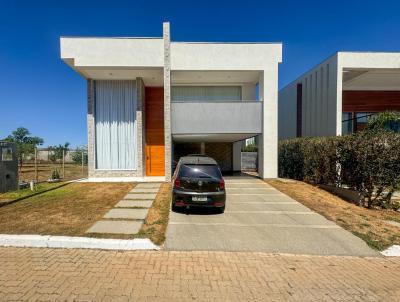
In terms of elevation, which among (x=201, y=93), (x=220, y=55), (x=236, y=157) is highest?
(x=220, y=55)

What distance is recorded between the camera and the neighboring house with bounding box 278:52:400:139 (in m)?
12.5

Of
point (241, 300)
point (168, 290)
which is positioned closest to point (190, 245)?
point (168, 290)

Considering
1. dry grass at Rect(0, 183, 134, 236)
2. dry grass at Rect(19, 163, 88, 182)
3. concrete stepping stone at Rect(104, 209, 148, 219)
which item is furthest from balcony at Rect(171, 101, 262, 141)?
dry grass at Rect(19, 163, 88, 182)

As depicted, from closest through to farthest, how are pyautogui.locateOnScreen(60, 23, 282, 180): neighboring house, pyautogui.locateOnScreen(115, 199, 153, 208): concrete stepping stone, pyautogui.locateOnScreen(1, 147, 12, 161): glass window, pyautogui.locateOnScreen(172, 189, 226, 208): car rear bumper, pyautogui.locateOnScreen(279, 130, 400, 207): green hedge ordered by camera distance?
pyautogui.locateOnScreen(172, 189, 226, 208): car rear bumper < pyautogui.locateOnScreen(115, 199, 153, 208): concrete stepping stone < pyautogui.locateOnScreen(279, 130, 400, 207): green hedge < pyautogui.locateOnScreen(1, 147, 12, 161): glass window < pyautogui.locateOnScreen(60, 23, 282, 180): neighboring house

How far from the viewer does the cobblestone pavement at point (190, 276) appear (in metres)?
3.00

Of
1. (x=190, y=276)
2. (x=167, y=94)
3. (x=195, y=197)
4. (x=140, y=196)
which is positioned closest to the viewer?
(x=190, y=276)

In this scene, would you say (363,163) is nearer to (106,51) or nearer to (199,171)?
(199,171)

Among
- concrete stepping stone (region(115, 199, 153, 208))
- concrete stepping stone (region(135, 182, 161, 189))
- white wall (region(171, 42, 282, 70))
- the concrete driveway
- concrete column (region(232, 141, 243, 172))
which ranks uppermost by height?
white wall (region(171, 42, 282, 70))

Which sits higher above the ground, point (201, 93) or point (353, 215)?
point (201, 93)

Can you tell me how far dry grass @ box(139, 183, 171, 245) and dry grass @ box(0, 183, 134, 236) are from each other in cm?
138

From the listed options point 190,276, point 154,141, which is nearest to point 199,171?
point 190,276

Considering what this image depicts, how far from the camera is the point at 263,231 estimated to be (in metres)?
5.42

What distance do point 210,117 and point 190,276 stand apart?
924cm

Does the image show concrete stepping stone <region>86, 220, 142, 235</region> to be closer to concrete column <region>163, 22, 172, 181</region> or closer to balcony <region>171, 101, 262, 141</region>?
concrete column <region>163, 22, 172, 181</region>
